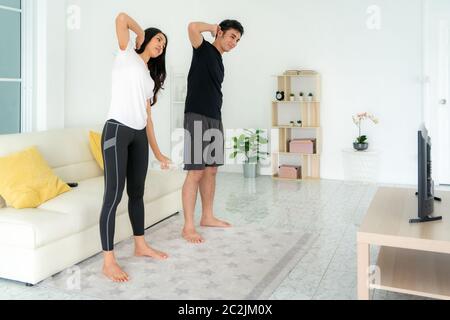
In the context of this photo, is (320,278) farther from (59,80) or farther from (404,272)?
(59,80)

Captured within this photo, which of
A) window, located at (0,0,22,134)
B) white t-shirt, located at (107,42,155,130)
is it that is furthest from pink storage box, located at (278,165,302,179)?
white t-shirt, located at (107,42,155,130)

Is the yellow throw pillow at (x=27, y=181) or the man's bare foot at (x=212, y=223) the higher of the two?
the yellow throw pillow at (x=27, y=181)

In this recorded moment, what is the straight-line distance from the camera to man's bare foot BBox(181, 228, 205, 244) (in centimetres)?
296

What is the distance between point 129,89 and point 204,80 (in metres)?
0.72

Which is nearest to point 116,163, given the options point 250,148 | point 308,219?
point 308,219

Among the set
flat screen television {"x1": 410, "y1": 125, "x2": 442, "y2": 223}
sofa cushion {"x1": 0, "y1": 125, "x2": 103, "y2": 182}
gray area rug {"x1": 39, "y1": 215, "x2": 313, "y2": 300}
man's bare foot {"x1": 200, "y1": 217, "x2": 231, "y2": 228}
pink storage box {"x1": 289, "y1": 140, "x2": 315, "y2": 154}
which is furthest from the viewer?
pink storage box {"x1": 289, "y1": 140, "x2": 315, "y2": 154}

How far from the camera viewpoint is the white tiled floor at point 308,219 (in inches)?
86.4

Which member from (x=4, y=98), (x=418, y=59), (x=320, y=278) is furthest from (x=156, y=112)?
(x=320, y=278)

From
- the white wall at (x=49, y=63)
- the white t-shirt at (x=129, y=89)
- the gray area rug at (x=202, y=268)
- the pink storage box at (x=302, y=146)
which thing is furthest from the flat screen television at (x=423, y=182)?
the pink storage box at (x=302, y=146)

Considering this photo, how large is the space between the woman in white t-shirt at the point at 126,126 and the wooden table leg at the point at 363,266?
1.18 m

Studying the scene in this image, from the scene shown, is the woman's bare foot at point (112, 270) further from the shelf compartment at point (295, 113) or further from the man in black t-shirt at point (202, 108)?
the shelf compartment at point (295, 113)

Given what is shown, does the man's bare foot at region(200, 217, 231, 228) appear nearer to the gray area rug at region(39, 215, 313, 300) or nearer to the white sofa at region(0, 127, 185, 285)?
the gray area rug at region(39, 215, 313, 300)

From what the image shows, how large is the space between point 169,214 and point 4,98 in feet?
5.51

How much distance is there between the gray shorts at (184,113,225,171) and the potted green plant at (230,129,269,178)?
264cm
